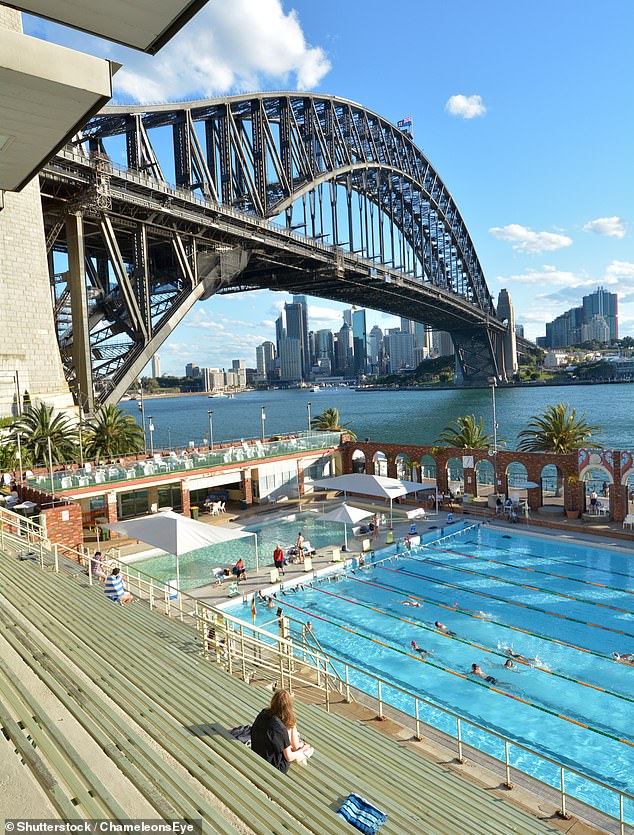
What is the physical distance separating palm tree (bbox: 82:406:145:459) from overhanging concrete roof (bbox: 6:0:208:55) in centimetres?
2871

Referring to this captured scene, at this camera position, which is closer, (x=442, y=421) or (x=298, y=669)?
(x=298, y=669)

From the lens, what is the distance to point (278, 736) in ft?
18.2

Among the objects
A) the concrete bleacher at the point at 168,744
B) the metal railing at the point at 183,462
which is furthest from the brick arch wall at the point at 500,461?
the concrete bleacher at the point at 168,744

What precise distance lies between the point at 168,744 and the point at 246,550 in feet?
63.1

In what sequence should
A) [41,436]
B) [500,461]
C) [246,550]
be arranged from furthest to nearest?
[500,461] → [41,436] → [246,550]

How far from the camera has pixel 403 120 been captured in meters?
108

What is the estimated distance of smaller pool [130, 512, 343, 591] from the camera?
20906 millimetres

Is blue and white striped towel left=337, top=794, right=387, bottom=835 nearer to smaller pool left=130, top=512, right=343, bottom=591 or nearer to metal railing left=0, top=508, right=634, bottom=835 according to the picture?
metal railing left=0, top=508, right=634, bottom=835


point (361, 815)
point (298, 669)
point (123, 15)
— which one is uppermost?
point (123, 15)

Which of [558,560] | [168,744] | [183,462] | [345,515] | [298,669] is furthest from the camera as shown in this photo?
[183,462]

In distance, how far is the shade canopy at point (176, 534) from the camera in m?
16.6

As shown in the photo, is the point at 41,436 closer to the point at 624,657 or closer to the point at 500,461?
the point at 500,461

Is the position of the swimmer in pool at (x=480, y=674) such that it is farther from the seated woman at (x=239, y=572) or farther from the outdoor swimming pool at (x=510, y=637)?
the seated woman at (x=239, y=572)

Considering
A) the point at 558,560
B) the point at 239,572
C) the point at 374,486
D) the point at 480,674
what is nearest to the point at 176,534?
the point at 239,572
